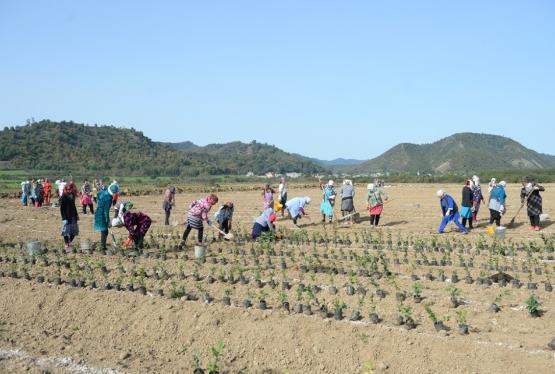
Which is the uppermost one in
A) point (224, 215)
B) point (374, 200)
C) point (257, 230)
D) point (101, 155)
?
point (101, 155)

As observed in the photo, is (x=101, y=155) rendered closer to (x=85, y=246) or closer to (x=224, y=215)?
(x=224, y=215)

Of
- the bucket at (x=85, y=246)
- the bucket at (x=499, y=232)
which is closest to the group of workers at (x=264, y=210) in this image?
the bucket at (x=85, y=246)

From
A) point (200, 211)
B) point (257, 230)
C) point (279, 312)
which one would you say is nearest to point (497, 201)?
point (257, 230)

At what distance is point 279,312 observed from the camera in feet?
21.7

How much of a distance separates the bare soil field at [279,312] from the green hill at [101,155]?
225ft

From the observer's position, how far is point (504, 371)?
5137mm

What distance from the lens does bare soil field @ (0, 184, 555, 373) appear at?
5.60 metres

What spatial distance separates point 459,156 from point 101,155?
3252 inches

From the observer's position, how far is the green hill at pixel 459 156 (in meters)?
131

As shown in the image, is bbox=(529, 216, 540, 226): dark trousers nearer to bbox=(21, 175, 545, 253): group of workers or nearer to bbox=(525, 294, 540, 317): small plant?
bbox=(21, 175, 545, 253): group of workers

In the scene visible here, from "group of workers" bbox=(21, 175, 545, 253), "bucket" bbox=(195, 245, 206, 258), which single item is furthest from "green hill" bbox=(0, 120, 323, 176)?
"bucket" bbox=(195, 245, 206, 258)

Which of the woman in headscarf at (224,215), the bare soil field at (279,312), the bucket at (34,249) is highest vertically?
the woman in headscarf at (224,215)

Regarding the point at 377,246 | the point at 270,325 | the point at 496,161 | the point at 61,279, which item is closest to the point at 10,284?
the point at 61,279

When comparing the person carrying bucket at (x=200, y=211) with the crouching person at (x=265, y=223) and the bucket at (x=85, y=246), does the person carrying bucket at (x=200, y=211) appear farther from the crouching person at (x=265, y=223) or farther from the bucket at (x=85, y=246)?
the bucket at (x=85, y=246)
